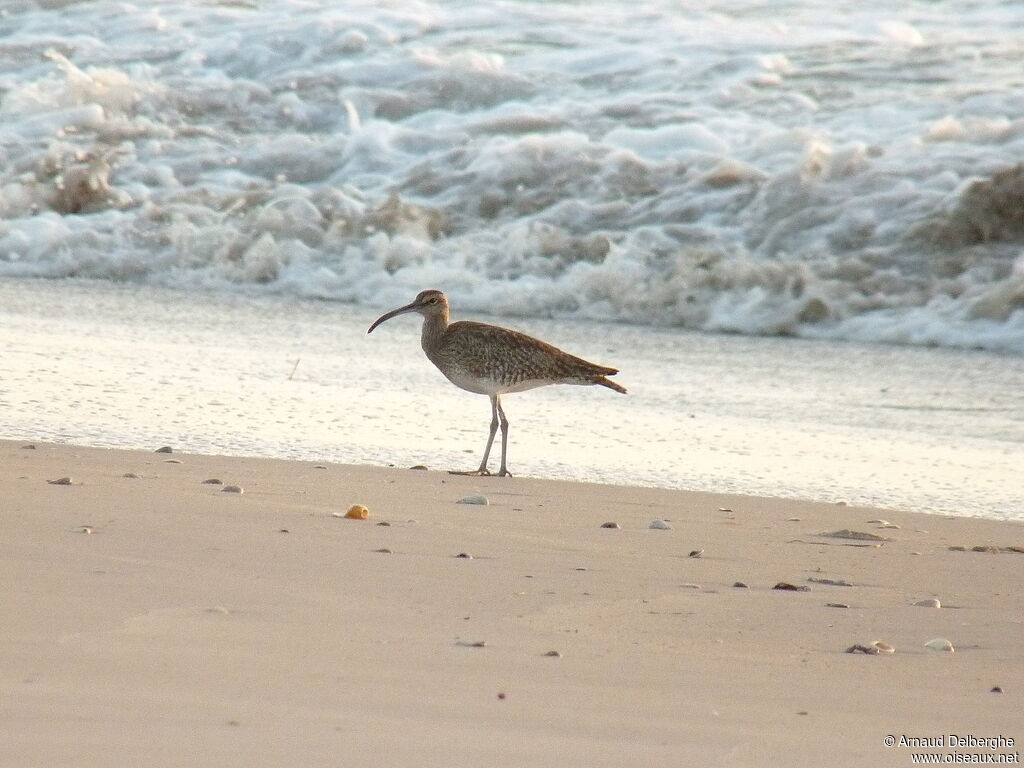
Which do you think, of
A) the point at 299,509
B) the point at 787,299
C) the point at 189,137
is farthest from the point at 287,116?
the point at 299,509

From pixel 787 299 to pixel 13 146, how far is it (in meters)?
7.27

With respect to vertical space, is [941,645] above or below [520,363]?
above

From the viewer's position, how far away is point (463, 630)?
126 inches

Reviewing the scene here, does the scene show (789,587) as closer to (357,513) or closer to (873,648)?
(873,648)

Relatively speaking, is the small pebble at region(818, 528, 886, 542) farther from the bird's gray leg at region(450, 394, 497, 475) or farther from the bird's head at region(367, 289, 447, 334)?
the bird's head at region(367, 289, 447, 334)

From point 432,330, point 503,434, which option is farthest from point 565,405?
point 503,434

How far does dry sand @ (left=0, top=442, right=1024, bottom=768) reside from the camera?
251cm

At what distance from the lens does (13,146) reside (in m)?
14.4

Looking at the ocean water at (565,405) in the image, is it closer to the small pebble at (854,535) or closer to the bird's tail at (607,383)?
the bird's tail at (607,383)

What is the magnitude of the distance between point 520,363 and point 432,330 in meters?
0.70

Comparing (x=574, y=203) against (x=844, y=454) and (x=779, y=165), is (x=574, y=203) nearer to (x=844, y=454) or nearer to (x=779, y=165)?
(x=779, y=165)

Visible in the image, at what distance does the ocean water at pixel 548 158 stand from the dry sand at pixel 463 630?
19.1ft

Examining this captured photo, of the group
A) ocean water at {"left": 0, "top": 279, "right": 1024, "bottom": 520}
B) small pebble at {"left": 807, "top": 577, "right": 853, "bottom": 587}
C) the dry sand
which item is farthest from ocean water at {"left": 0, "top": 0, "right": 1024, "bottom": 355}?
small pebble at {"left": 807, "top": 577, "right": 853, "bottom": 587}

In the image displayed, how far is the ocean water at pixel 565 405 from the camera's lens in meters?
5.81
